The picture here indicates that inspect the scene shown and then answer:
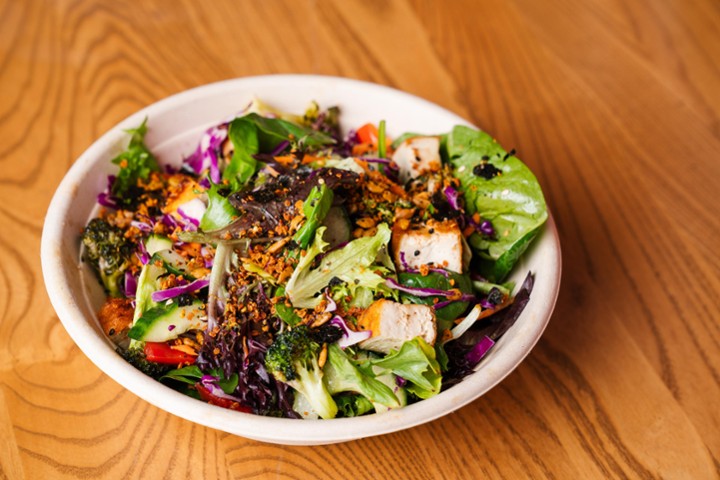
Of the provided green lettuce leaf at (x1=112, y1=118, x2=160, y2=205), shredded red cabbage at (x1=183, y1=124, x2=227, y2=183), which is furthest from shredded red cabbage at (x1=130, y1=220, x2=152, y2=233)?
shredded red cabbage at (x1=183, y1=124, x2=227, y2=183)

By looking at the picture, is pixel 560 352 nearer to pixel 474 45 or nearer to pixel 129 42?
pixel 474 45

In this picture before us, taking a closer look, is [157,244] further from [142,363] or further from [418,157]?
[418,157]

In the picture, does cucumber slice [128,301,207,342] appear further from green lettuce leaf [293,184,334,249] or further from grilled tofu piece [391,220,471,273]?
grilled tofu piece [391,220,471,273]

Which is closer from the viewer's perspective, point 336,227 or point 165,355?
point 165,355

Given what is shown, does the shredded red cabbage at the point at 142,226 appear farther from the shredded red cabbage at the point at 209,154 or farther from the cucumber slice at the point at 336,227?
the cucumber slice at the point at 336,227

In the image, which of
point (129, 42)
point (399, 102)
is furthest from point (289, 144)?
point (129, 42)

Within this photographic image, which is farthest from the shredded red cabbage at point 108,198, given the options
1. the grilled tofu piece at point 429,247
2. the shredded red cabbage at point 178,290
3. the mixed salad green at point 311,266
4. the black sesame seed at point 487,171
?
the black sesame seed at point 487,171

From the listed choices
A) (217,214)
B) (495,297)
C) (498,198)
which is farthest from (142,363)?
(498,198)
